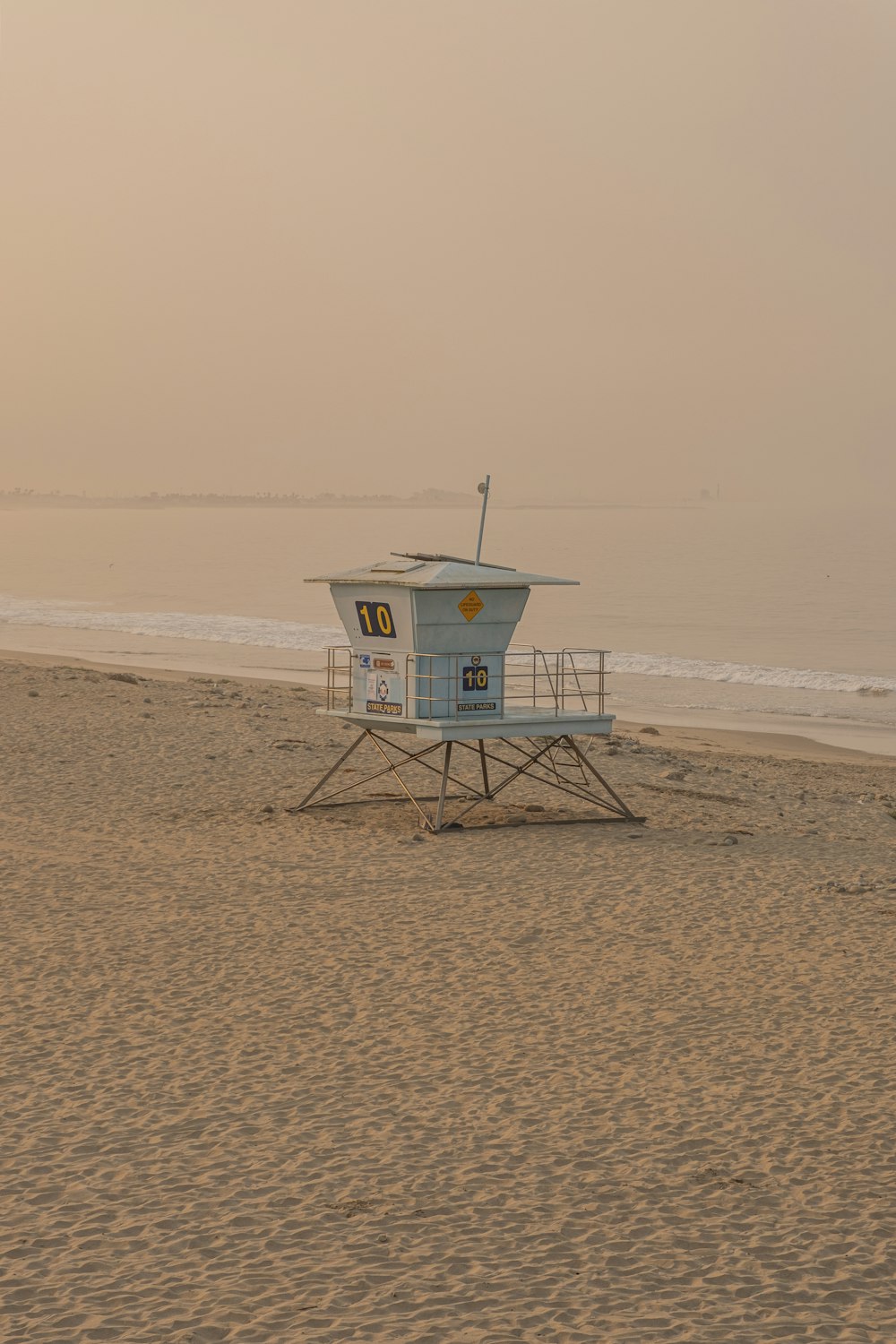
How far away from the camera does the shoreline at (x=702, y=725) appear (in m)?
26.5

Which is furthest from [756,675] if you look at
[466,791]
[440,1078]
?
[440,1078]

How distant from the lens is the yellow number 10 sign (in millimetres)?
15102

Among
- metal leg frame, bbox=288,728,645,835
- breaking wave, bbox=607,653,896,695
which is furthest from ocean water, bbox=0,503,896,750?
metal leg frame, bbox=288,728,645,835

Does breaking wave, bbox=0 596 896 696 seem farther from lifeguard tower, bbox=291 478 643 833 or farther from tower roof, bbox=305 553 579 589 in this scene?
tower roof, bbox=305 553 579 589

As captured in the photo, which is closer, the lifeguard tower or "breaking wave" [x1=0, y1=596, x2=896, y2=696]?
the lifeguard tower

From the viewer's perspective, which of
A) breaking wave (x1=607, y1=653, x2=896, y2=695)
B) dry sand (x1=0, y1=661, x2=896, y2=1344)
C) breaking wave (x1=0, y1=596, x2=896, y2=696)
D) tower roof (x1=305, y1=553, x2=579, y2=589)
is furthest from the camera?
breaking wave (x1=0, y1=596, x2=896, y2=696)

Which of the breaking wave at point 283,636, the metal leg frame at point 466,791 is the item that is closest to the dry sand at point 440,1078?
the metal leg frame at point 466,791

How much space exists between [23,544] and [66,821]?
130 metres

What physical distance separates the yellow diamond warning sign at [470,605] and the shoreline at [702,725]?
30.8ft

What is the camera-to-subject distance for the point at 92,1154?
745cm

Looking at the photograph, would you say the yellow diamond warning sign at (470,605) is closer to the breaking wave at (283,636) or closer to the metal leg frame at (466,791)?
the metal leg frame at (466,791)

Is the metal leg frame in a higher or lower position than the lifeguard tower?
lower

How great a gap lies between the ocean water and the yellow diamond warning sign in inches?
647

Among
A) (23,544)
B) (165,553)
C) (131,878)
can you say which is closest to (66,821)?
(131,878)
